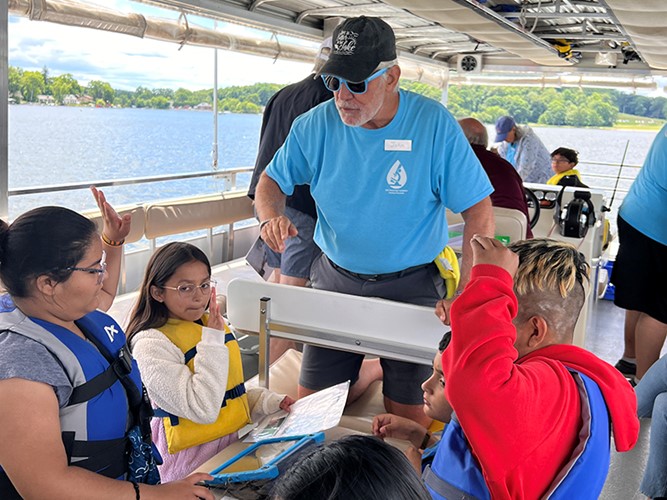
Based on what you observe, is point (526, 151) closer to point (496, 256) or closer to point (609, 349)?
point (609, 349)

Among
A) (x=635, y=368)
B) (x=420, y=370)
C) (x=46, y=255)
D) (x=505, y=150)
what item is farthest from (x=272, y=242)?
(x=505, y=150)

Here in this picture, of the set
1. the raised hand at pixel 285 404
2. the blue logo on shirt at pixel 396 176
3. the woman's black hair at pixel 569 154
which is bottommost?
the raised hand at pixel 285 404

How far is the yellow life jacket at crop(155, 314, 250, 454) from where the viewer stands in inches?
77.5

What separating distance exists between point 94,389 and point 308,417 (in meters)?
0.59

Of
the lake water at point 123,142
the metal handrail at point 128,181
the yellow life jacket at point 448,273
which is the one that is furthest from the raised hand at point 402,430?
the lake water at point 123,142

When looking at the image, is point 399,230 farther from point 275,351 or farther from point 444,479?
point 275,351

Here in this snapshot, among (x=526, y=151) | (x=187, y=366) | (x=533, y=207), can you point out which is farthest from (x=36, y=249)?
(x=526, y=151)

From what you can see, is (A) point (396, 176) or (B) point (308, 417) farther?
(A) point (396, 176)

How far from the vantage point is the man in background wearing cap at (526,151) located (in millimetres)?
7676

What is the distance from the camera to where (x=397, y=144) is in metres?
2.33

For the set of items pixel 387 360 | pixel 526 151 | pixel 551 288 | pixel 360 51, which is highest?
pixel 360 51

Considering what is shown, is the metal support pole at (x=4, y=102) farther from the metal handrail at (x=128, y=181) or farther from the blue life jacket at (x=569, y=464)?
the blue life jacket at (x=569, y=464)

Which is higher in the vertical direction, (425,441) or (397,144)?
(397,144)

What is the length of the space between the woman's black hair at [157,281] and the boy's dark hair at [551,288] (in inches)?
Answer: 43.1
